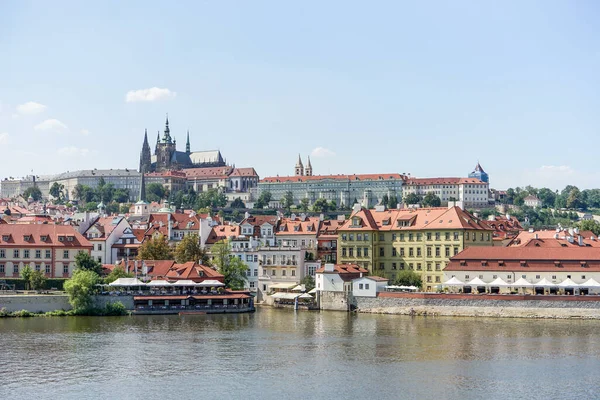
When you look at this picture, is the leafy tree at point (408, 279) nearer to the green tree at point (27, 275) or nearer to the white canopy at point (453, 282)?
the white canopy at point (453, 282)

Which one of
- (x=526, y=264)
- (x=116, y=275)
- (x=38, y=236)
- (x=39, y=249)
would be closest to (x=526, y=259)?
(x=526, y=264)

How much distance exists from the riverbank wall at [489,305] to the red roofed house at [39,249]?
28.3 m

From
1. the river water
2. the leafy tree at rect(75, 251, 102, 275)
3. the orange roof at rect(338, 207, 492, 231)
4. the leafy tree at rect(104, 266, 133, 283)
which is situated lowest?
the river water

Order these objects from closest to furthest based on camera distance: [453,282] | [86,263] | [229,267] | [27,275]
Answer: [453,282]
[27,275]
[86,263]
[229,267]

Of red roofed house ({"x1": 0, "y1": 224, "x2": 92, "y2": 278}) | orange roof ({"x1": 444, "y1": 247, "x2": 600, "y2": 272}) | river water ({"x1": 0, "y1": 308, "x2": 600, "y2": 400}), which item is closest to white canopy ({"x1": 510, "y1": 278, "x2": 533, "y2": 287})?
orange roof ({"x1": 444, "y1": 247, "x2": 600, "y2": 272})

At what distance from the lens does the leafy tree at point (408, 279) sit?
8662 centimetres

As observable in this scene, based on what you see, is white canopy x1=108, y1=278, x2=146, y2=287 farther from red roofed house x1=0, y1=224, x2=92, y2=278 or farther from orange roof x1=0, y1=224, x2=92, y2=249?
orange roof x1=0, y1=224, x2=92, y2=249

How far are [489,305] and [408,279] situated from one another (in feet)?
43.9

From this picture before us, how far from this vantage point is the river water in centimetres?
4306

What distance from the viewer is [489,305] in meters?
74.2

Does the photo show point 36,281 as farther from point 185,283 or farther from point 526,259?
point 526,259

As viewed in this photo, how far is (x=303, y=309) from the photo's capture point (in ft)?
267

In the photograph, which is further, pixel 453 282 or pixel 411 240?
pixel 411 240

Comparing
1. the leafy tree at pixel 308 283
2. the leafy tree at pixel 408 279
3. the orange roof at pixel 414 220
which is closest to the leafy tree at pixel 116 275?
the leafy tree at pixel 308 283
